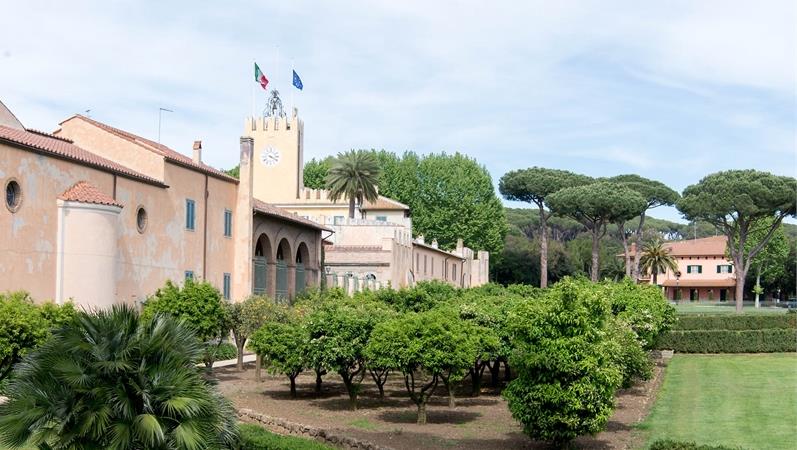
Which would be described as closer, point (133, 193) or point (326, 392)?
point (326, 392)

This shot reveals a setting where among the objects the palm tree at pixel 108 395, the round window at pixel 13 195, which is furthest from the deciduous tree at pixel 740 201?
the palm tree at pixel 108 395

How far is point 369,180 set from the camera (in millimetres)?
79250

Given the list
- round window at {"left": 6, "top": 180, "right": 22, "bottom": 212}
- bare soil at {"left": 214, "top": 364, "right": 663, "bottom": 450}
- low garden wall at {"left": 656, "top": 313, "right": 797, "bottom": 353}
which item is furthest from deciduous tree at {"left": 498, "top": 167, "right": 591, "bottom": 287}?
round window at {"left": 6, "top": 180, "right": 22, "bottom": 212}

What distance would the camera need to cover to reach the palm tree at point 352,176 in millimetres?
78188

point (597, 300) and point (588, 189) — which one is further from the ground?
point (588, 189)

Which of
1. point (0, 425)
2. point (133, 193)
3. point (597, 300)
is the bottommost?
point (0, 425)

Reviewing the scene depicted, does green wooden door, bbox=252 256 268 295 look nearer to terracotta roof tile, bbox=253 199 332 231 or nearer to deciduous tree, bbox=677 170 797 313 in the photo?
terracotta roof tile, bbox=253 199 332 231

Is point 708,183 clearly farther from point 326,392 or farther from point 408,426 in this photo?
point 408,426

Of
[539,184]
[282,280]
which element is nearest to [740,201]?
[539,184]

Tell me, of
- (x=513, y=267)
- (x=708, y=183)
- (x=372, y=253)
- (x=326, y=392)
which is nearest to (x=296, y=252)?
(x=372, y=253)

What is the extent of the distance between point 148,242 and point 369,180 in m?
40.3

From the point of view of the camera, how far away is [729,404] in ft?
106

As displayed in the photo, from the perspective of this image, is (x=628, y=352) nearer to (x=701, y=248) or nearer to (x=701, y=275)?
(x=701, y=248)

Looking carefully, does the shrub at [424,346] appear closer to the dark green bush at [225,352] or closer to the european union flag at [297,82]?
the dark green bush at [225,352]
